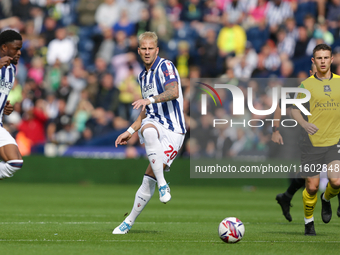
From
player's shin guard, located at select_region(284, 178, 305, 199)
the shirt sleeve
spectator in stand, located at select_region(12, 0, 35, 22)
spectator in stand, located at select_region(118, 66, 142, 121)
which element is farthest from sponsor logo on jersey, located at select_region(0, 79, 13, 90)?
spectator in stand, located at select_region(12, 0, 35, 22)

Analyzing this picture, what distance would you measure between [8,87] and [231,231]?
341 cm

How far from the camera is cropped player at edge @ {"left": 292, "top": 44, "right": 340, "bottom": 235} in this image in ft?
26.0

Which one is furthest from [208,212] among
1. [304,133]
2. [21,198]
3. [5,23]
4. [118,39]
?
[5,23]

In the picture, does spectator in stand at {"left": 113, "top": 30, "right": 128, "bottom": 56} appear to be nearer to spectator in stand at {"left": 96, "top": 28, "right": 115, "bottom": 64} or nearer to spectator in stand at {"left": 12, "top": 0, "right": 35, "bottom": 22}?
spectator in stand at {"left": 96, "top": 28, "right": 115, "bottom": 64}

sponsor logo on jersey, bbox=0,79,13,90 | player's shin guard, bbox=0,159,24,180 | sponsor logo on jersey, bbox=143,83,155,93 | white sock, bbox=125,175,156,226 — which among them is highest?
sponsor logo on jersey, bbox=0,79,13,90

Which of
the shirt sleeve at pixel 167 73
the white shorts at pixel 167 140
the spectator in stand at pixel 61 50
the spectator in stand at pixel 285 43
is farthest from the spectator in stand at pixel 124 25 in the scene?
the white shorts at pixel 167 140

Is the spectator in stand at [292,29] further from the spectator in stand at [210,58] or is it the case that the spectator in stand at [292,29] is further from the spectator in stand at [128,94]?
the spectator in stand at [128,94]

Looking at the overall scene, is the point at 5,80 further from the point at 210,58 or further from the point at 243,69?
the point at 210,58

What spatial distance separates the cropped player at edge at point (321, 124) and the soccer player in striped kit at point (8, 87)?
12.0 feet

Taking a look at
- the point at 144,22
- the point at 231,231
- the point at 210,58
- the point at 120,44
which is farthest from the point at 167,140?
the point at 144,22

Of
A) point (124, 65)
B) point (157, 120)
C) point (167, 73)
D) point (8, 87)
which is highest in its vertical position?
point (167, 73)

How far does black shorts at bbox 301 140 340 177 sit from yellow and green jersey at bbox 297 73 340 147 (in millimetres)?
68

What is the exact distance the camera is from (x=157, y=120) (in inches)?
304

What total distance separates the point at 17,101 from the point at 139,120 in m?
13.7
